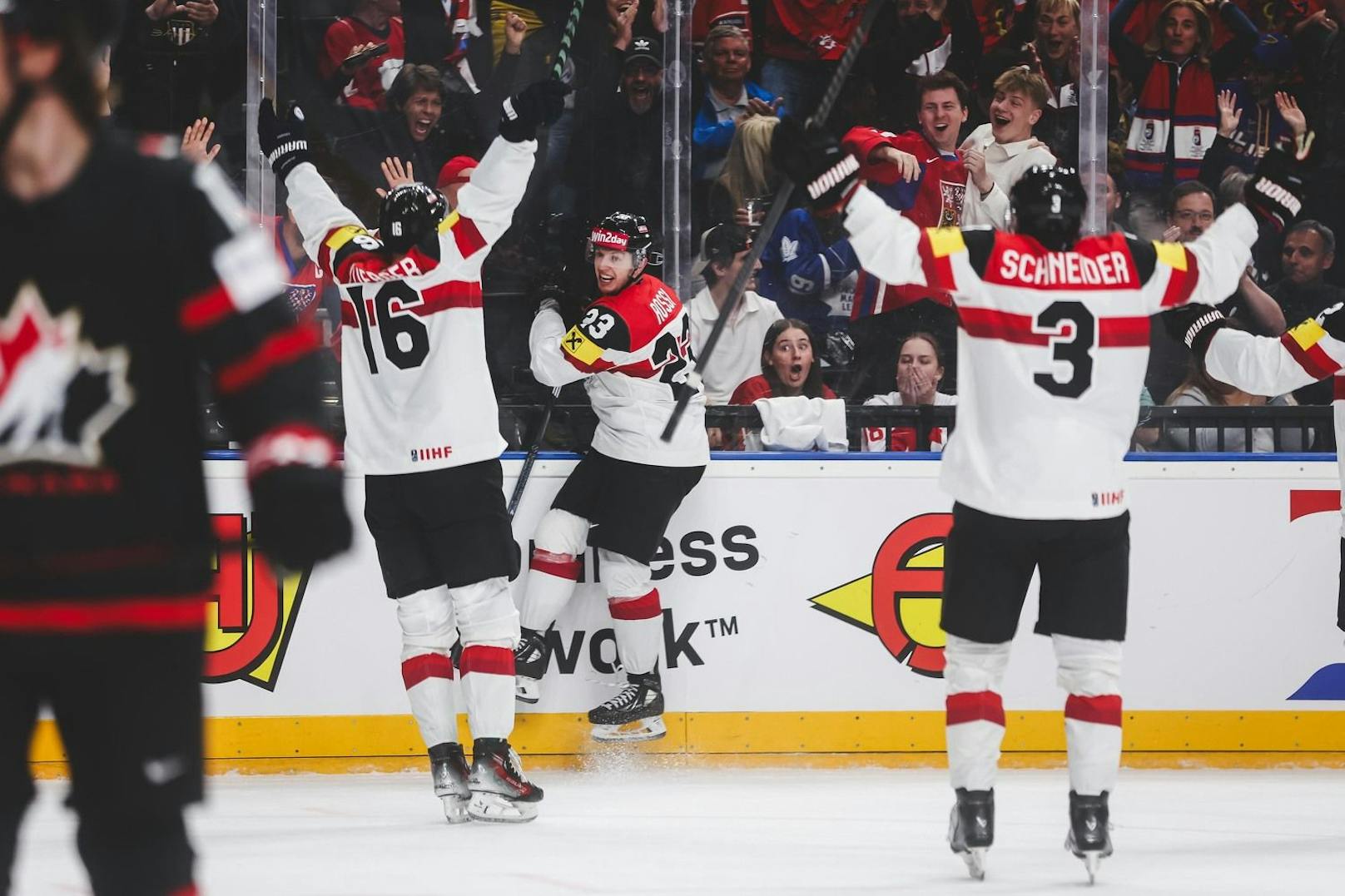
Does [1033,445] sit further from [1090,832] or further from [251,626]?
[251,626]

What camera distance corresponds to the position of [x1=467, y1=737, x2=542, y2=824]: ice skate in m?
4.39

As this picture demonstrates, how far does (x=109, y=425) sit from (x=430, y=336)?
2853mm

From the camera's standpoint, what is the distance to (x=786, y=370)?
18.6 feet

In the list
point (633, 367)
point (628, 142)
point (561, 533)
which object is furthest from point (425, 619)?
point (628, 142)

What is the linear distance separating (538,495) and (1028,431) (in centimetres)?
217

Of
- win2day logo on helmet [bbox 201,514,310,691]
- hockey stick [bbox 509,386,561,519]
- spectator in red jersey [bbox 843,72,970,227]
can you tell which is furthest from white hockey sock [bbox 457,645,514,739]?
spectator in red jersey [bbox 843,72,970,227]

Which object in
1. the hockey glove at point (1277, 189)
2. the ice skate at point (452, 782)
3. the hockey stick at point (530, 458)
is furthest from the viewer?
the hockey stick at point (530, 458)

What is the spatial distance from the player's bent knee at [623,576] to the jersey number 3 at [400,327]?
1.04 metres

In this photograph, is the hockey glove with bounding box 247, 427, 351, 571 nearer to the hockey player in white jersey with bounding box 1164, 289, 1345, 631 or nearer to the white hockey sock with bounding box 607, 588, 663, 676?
the hockey player in white jersey with bounding box 1164, 289, 1345, 631

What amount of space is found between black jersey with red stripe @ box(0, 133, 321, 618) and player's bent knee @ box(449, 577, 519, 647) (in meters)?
2.76

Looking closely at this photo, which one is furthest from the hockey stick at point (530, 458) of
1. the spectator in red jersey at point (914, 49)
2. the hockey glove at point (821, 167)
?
the hockey glove at point (821, 167)

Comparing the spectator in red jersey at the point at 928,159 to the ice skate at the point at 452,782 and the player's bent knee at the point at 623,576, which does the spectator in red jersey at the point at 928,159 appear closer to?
the player's bent knee at the point at 623,576

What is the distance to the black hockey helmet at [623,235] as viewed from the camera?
5273 mm

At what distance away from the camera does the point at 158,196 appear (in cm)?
170
